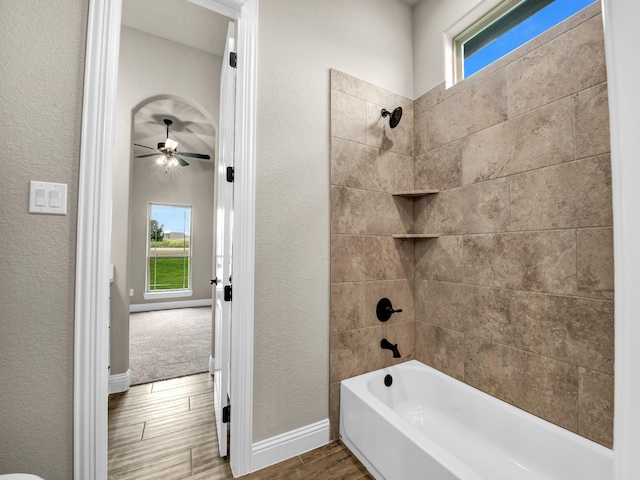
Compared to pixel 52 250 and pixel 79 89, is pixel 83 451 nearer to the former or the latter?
pixel 52 250

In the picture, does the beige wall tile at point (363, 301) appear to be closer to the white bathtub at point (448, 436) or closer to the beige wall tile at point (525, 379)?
the white bathtub at point (448, 436)

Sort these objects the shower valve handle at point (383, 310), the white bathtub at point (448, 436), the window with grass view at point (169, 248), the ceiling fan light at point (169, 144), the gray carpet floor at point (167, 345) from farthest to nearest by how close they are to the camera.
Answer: the window with grass view at point (169, 248), the ceiling fan light at point (169, 144), the gray carpet floor at point (167, 345), the shower valve handle at point (383, 310), the white bathtub at point (448, 436)

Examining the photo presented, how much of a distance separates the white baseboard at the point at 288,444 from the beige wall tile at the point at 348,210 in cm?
123

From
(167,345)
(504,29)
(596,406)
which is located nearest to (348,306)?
(596,406)

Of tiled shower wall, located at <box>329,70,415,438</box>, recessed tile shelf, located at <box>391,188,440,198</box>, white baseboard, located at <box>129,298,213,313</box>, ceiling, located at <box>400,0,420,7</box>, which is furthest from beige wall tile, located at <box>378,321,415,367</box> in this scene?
A: white baseboard, located at <box>129,298,213,313</box>

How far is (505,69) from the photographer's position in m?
1.61

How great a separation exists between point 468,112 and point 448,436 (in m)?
1.99

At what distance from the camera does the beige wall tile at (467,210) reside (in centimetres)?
163

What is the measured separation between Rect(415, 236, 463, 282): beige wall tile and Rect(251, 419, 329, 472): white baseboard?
1.21 meters

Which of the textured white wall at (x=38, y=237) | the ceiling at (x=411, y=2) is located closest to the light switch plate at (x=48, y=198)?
the textured white wall at (x=38, y=237)

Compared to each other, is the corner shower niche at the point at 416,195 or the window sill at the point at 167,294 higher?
the corner shower niche at the point at 416,195

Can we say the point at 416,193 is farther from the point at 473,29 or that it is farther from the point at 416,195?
the point at 473,29

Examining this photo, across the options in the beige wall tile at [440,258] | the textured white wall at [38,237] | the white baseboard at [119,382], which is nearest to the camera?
the textured white wall at [38,237]

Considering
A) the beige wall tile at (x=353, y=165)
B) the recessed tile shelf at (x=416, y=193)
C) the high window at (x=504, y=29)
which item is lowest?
the recessed tile shelf at (x=416, y=193)
